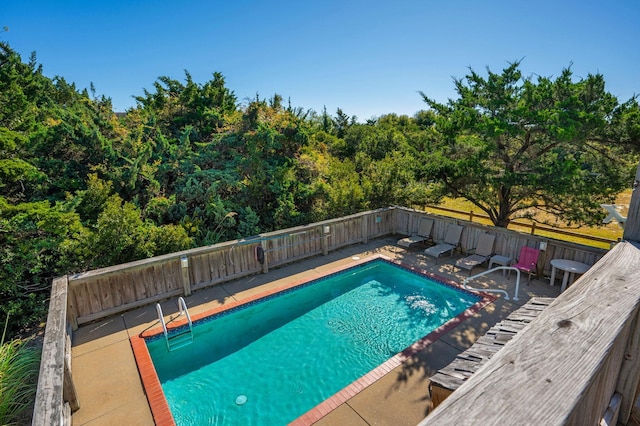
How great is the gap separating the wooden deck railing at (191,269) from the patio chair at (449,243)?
227 mm

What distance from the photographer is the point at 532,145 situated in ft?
32.5

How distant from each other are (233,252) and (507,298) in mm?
6920

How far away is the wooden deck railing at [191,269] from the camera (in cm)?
409

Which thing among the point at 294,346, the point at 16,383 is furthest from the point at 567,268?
the point at 16,383

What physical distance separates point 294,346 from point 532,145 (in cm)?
945

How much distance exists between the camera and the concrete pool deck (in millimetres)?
4391

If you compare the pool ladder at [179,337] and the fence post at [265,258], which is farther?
the fence post at [265,258]

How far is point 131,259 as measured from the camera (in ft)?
24.7

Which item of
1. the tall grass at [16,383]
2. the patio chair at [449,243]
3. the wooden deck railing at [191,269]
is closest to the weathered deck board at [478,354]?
the wooden deck railing at [191,269]

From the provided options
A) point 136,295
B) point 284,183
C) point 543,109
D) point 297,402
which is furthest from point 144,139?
point 543,109

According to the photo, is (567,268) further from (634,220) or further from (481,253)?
(634,220)

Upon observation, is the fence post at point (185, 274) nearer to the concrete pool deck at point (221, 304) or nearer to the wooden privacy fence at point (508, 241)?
the concrete pool deck at point (221, 304)

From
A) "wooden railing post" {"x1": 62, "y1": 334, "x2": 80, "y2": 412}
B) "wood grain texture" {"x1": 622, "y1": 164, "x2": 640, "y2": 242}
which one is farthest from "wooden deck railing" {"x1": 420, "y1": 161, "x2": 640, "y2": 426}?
"wooden railing post" {"x1": 62, "y1": 334, "x2": 80, "y2": 412}

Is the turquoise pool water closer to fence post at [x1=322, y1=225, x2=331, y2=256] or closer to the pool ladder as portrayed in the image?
the pool ladder
